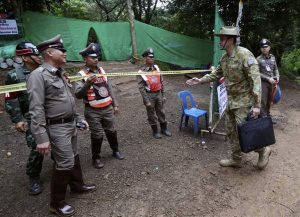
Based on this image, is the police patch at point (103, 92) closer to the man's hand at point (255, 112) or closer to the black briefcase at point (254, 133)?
the black briefcase at point (254, 133)

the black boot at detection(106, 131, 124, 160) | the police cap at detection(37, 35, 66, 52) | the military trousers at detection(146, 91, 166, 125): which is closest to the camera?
the police cap at detection(37, 35, 66, 52)

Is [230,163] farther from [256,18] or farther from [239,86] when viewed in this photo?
[256,18]

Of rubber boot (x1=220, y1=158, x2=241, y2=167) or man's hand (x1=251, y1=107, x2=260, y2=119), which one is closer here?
man's hand (x1=251, y1=107, x2=260, y2=119)

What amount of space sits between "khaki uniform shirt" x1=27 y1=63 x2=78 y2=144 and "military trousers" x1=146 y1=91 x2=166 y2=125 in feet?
7.64

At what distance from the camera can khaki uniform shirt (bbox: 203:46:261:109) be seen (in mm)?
3848

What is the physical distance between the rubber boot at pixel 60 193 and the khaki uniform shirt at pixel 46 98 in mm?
513

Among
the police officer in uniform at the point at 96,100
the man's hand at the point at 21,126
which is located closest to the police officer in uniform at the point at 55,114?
the man's hand at the point at 21,126

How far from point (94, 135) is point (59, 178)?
119cm

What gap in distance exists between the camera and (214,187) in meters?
3.99

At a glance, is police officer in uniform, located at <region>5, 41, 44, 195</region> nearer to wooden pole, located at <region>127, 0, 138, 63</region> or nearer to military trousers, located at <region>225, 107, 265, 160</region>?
military trousers, located at <region>225, 107, 265, 160</region>

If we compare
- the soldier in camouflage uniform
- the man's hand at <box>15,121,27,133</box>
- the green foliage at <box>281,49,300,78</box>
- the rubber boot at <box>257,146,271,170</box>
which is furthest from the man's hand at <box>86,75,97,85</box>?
the green foliage at <box>281,49,300,78</box>

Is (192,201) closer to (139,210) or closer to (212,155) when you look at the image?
(139,210)

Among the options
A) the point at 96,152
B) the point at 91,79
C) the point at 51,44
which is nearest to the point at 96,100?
the point at 91,79

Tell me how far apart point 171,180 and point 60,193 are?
1.55m
